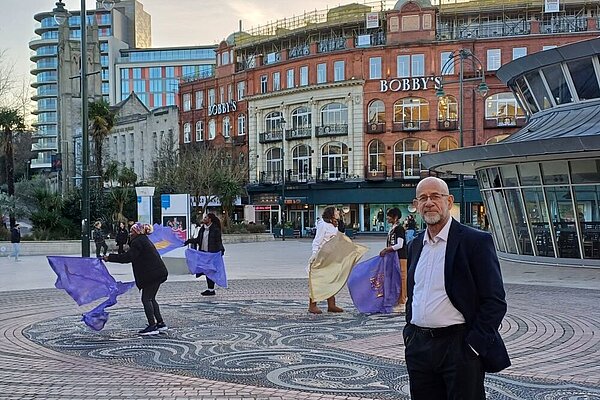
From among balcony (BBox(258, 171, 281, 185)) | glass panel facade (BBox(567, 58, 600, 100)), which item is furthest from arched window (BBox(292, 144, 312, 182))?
glass panel facade (BBox(567, 58, 600, 100))

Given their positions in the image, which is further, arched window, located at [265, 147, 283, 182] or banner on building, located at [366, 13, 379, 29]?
arched window, located at [265, 147, 283, 182]

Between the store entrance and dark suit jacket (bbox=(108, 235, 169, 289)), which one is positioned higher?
dark suit jacket (bbox=(108, 235, 169, 289))

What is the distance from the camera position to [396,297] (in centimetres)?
1191

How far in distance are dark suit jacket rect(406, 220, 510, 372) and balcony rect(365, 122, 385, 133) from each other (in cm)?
5754

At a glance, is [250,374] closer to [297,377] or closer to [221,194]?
[297,377]

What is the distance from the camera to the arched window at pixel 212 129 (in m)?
73.0

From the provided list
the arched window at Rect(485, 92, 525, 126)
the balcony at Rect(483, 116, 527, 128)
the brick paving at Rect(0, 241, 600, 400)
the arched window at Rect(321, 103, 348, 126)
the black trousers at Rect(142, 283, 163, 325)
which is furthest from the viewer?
the arched window at Rect(321, 103, 348, 126)

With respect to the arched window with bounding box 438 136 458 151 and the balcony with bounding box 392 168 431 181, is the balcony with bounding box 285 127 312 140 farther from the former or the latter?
the arched window with bounding box 438 136 458 151

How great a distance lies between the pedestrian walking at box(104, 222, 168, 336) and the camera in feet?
32.3

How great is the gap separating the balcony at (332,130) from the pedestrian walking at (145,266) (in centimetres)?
5312

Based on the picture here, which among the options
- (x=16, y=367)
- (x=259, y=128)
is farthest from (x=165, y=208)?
(x=259, y=128)

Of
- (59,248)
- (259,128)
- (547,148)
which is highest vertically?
(259,128)

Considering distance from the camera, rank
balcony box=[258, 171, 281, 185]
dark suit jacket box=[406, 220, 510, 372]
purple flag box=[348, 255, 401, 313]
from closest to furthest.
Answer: dark suit jacket box=[406, 220, 510, 372], purple flag box=[348, 255, 401, 313], balcony box=[258, 171, 281, 185]

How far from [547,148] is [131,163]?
227 ft
